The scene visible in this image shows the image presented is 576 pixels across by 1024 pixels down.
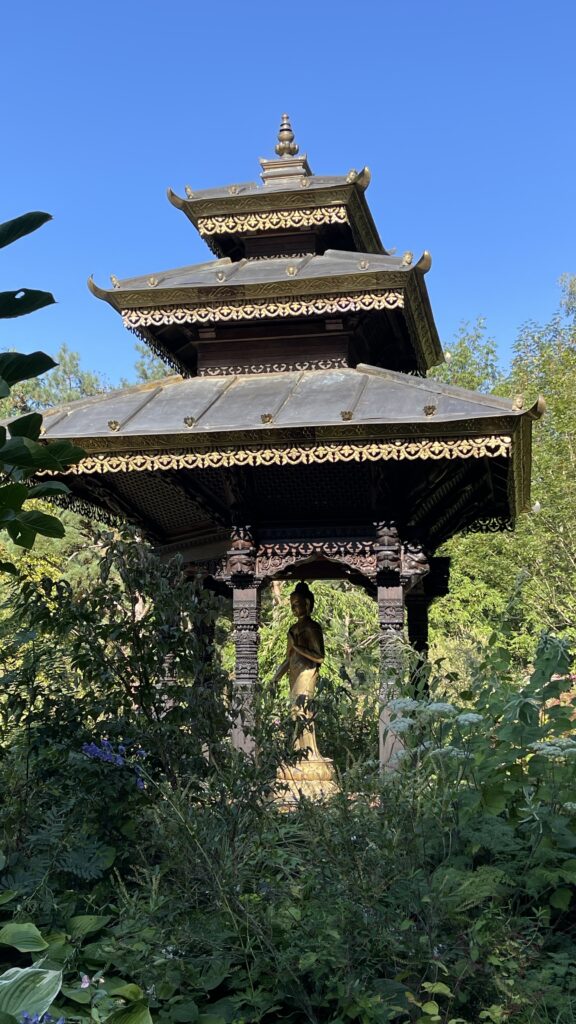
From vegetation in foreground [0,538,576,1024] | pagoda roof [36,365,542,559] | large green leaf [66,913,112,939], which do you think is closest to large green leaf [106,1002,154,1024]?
vegetation in foreground [0,538,576,1024]

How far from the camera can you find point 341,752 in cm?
489

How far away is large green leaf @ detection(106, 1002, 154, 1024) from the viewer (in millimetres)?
2883

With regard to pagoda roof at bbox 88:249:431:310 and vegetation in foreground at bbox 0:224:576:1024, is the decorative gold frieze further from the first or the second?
vegetation in foreground at bbox 0:224:576:1024

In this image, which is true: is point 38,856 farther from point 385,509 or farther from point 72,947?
point 385,509

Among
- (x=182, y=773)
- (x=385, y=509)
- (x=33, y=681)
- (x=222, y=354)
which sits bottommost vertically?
(x=182, y=773)

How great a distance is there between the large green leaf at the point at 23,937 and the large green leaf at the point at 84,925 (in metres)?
0.40

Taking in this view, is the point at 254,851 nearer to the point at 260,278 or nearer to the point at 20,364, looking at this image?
the point at 20,364

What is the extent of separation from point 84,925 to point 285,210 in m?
8.33

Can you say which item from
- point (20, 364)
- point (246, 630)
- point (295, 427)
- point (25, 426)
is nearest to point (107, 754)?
point (25, 426)

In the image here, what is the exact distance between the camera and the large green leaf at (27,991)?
2615mm

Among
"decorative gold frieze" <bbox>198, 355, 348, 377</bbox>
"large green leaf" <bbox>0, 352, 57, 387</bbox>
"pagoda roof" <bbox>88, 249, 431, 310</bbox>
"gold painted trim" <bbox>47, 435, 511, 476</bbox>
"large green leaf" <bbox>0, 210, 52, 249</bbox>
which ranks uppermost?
"pagoda roof" <bbox>88, 249, 431, 310</bbox>

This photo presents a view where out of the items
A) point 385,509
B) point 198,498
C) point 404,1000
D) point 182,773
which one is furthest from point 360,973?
point 198,498

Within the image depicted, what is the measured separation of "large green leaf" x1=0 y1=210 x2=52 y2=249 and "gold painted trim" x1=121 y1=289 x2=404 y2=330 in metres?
6.59

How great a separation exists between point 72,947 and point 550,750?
6.70ft
